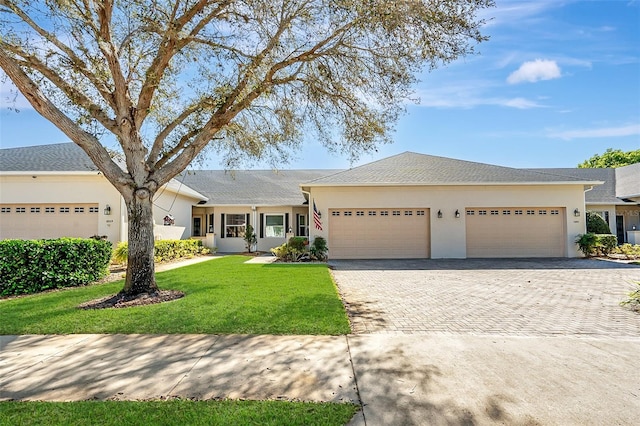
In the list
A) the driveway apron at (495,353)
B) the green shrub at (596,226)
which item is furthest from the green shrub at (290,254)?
the green shrub at (596,226)

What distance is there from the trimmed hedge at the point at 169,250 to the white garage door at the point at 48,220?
6.34ft

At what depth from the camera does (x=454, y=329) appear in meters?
5.45

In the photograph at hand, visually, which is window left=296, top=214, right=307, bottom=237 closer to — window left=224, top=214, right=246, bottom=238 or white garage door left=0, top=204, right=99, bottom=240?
window left=224, top=214, right=246, bottom=238

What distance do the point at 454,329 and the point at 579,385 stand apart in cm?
201

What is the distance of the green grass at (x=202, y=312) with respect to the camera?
5363mm

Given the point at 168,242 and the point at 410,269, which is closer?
the point at 410,269

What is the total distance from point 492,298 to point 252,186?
Result: 17800 mm

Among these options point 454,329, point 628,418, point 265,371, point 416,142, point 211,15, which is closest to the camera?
point 628,418

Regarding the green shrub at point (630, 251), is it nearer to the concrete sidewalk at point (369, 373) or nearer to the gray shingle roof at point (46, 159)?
the concrete sidewalk at point (369, 373)

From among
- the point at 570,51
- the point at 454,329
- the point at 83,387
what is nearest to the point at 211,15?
the point at 83,387

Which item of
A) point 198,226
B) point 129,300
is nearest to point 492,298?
point 129,300

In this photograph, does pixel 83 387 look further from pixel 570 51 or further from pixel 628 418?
pixel 570 51

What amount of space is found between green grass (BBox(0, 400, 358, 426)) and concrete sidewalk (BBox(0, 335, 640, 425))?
6.7 inches

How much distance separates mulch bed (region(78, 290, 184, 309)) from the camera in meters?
6.83
